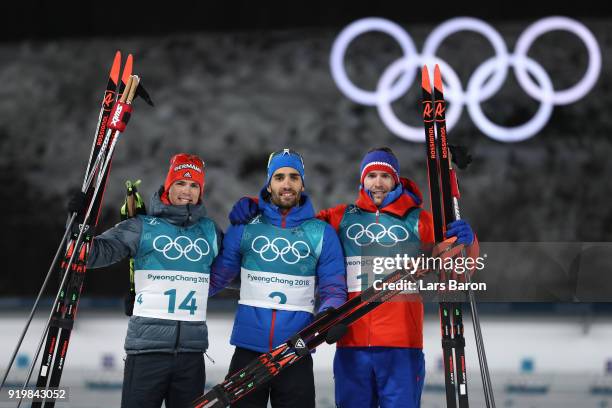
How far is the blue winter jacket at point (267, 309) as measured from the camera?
2.97 metres

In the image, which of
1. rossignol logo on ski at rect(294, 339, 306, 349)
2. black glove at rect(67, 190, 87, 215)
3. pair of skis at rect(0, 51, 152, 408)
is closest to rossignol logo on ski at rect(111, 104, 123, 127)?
pair of skis at rect(0, 51, 152, 408)

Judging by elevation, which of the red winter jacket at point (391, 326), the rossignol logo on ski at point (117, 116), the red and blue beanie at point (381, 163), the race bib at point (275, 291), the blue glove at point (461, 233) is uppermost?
the rossignol logo on ski at point (117, 116)

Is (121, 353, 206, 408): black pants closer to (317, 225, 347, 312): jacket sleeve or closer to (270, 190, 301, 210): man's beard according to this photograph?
(317, 225, 347, 312): jacket sleeve

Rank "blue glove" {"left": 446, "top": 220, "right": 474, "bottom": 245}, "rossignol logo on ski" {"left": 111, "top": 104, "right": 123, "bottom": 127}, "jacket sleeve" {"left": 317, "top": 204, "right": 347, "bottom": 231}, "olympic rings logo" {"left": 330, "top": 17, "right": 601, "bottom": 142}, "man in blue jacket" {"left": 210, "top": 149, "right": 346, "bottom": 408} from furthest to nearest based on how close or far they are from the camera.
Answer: "olympic rings logo" {"left": 330, "top": 17, "right": 601, "bottom": 142} < "jacket sleeve" {"left": 317, "top": 204, "right": 347, "bottom": 231} < "rossignol logo on ski" {"left": 111, "top": 104, "right": 123, "bottom": 127} < "blue glove" {"left": 446, "top": 220, "right": 474, "bottom": 245} < "man in blue jacket" {"left": 210, "top": 149, "right": 346, "bottom": 408}

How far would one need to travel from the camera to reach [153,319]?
2908 mm

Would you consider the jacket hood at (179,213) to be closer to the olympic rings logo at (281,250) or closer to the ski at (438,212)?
the olympic rings logo at (281,250)

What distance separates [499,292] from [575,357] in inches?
76.7

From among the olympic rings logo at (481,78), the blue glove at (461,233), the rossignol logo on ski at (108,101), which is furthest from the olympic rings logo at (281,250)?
the olympic rings logo at (481,78)

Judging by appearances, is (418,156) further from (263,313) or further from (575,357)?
(263,313)

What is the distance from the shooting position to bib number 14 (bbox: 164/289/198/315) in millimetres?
2928

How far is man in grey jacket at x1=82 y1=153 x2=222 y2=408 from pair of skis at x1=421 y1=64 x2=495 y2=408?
91 cm

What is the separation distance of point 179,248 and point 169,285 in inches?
5.8

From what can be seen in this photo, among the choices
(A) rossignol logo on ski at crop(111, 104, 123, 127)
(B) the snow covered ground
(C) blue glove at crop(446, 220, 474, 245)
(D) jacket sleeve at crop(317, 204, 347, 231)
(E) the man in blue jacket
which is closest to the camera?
(E) the man in blue jacket

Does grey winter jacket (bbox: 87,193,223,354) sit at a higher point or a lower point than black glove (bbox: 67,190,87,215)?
lower
